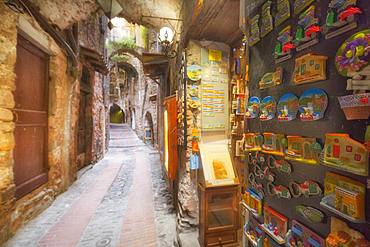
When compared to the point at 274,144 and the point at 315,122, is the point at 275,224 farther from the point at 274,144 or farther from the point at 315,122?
the point at 315,122

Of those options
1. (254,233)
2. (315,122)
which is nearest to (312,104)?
(315,122)

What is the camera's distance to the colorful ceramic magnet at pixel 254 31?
4.31 feet

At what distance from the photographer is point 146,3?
3334 mm

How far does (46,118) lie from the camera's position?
4.28 meters

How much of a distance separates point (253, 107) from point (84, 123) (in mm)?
7392

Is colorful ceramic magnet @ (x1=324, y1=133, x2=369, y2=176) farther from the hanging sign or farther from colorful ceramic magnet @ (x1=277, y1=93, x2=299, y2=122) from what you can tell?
the hanging sign

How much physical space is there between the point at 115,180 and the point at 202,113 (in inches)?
171

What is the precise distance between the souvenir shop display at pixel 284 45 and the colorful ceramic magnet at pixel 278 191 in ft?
2.44

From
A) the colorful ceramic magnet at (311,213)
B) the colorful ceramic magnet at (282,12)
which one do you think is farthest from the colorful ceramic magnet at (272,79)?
the colorful ceramic magnet at (311,213)

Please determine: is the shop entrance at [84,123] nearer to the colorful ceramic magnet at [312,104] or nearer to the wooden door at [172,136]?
the wooden door at [172,136]

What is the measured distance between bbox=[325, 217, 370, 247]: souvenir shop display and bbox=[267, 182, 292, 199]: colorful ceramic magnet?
257 millimetres

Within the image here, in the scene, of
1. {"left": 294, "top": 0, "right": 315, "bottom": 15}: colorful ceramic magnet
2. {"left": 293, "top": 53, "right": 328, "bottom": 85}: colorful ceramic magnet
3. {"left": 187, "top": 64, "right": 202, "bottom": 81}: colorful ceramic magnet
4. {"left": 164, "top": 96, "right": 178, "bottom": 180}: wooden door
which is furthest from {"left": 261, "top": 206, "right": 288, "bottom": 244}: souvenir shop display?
{"left": 164, "top": 96, "right": 178, "bottom": 180}: wooden door

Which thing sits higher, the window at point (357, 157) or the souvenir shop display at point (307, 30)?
the souvenir shop display at point (307, 30)

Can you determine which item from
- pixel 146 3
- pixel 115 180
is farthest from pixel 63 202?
pixel 146 3
